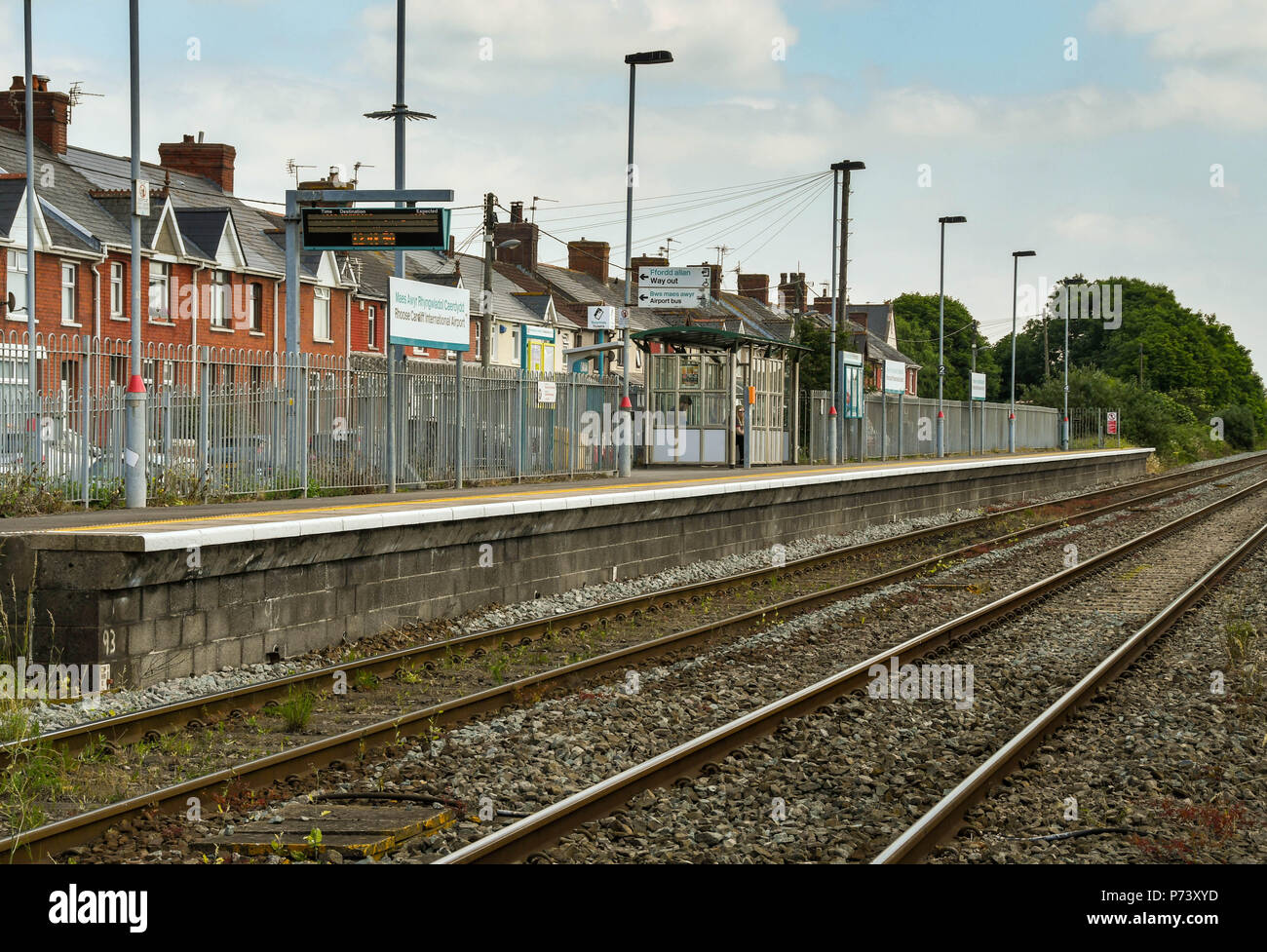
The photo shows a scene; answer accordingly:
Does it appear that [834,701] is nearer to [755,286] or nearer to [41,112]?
[41,112]

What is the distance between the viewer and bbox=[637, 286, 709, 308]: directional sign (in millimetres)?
32562

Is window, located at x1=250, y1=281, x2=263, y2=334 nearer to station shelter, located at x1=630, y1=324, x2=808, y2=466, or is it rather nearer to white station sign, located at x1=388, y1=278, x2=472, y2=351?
station shelter, located at x1=630, y1=324, x2=808, y2=466

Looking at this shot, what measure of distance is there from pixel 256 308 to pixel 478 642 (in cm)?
3913

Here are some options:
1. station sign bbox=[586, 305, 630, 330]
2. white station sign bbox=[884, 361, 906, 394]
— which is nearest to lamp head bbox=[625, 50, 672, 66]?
white station sign bbox=[884, 361, 906, 394]

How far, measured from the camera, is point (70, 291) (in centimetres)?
4019

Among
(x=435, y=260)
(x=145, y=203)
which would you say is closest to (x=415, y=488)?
(x=145, y=203)

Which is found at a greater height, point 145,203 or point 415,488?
point 145,203

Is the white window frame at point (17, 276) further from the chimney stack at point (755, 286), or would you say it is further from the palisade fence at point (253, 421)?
the chimney stack at point (755, 286)

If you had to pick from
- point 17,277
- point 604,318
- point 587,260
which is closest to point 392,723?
point 17,277

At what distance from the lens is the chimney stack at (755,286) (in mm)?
98812

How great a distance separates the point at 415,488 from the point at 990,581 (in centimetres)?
782
